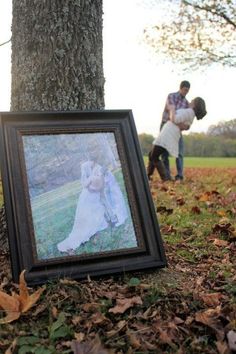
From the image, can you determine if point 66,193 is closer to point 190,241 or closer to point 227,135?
point 190,241

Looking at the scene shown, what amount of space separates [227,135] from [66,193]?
73.6 ft

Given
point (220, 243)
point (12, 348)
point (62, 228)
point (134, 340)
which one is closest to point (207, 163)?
point (220, 243)

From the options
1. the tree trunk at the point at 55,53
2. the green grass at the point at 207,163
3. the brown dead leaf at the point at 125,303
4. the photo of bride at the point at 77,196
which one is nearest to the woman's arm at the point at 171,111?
the tree trunk at the point at 55,53

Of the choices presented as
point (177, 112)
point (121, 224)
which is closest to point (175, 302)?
point (121, 224)

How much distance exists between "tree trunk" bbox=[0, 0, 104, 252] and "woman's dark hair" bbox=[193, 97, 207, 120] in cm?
609

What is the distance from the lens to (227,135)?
80.7ft

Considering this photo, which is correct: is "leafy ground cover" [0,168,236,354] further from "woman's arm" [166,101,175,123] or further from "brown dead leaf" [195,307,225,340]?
"woman's arm" [166,101,175,123]

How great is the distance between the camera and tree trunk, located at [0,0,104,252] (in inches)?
127

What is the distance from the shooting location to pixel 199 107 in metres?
9.32

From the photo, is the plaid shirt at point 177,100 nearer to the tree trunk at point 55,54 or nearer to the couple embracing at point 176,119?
the couple embracing at point 176,119

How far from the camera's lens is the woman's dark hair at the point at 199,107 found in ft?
30.4

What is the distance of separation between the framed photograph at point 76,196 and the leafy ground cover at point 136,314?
0.11 metres

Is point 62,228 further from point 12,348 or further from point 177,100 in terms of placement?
point 177,100

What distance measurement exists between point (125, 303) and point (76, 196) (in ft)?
2.26
